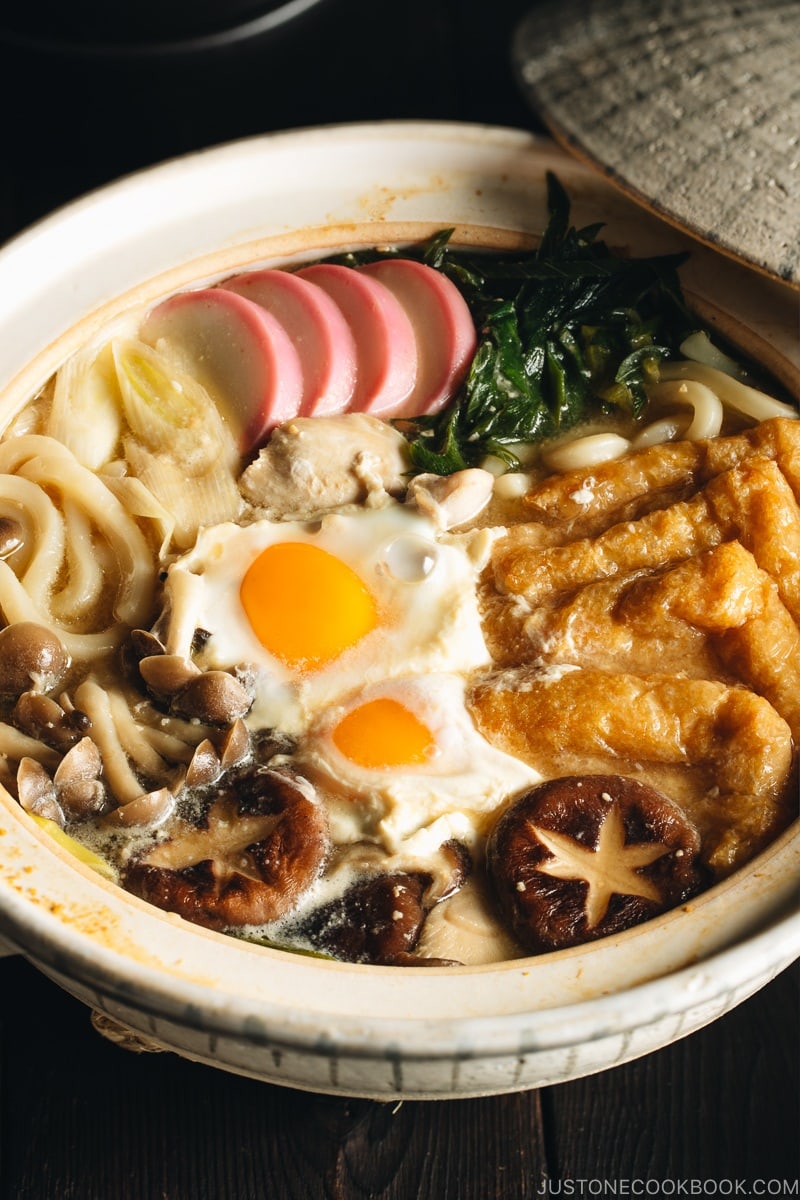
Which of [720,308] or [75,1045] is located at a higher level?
[720,308]

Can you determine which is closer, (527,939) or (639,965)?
(639,965)

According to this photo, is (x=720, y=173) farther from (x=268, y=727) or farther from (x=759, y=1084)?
(x=759, y=1084)

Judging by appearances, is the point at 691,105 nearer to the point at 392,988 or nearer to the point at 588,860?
the point at 588,860

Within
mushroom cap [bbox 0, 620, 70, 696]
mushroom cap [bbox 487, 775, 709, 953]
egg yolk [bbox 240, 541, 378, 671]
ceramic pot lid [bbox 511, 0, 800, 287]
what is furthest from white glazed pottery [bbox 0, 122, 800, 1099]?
ceramic pot lid [bbox 511, 0, 800, 287]

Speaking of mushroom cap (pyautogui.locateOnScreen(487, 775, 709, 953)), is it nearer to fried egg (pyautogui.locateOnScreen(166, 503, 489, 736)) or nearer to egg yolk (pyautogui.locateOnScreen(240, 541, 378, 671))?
fried egg (pyautogui.locateOnScreen(166, 503, 489, 736))

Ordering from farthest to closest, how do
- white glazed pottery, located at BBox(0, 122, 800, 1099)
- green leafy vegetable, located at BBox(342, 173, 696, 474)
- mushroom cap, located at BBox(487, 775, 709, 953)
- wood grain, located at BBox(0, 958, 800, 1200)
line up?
green leafy vegetable, located at BBox(342, 173, 696, 474)
wood grain, located at BBox(0, 958, 800, 1200)
mushroom cap, located at BBox(487, 775, 709, 953)
white glazed pottery, located at BBox(0, 122, 800, 1099)

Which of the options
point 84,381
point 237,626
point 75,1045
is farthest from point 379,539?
point 75,1045

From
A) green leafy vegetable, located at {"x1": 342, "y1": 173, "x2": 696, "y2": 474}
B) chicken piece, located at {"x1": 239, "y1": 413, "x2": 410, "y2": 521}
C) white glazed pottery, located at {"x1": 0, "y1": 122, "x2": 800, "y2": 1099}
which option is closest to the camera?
white glazed pottery, located at {"x1": 0, "y1": 122, "x2": 800, "y2": 1099}

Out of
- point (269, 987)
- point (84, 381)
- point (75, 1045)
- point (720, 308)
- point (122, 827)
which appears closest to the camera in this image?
point (269, 987)
